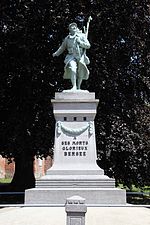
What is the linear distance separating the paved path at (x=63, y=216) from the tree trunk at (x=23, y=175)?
11612 mm

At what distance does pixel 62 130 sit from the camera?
15758 millimetres

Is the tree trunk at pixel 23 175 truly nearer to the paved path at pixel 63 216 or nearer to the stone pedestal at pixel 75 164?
the stone pedestal at pixel 75 164

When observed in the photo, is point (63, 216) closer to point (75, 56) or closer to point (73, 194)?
point (73, 194)

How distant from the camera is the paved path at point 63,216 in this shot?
10.9 m

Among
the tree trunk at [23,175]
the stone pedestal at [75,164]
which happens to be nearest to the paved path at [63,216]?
the stone pedestal at [75,164]

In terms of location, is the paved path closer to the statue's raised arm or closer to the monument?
the monument

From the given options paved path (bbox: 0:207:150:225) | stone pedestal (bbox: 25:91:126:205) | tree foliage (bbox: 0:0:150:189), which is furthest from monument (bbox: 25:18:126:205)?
tree foliage (bbox: 0:0:150:189)

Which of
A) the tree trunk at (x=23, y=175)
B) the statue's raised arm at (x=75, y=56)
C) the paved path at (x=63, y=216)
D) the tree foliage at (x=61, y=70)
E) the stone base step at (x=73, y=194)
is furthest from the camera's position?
the tree trunk at (x=23, y=175)

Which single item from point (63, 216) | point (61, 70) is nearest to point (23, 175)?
point (61, 70)

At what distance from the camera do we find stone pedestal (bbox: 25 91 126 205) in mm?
14148

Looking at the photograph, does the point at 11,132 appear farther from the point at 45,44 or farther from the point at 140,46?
the point at 140,46

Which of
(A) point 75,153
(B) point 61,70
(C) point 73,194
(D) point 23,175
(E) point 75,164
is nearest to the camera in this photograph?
(C) point 73,194

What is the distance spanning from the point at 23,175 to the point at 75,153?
32.8ft

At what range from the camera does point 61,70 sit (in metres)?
22.4
